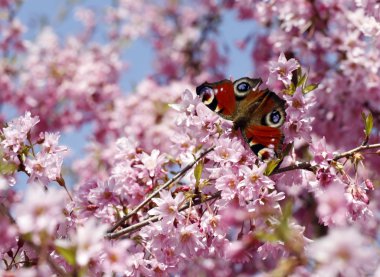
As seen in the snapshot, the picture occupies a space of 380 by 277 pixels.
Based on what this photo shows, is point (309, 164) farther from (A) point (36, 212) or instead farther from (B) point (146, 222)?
(A) point (36, 212)

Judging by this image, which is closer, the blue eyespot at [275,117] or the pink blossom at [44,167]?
the blue eyespot at [275,117]

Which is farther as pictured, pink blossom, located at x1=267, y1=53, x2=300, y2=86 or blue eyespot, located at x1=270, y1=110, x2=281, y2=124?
pink blossom, located at x1=267, y1=53, x2=300, y2=86

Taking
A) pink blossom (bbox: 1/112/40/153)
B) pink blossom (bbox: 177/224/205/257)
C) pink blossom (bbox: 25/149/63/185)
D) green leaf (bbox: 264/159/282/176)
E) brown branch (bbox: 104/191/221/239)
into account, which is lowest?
pink blossom (bbox: 177/224/205/257)

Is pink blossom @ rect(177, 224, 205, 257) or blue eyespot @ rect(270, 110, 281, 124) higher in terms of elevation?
blue eyespot @ rect(270, 110, 281, 124)

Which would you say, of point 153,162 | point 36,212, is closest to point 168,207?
point 153,162

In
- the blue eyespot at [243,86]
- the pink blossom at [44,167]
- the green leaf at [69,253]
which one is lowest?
the pink blossom at [44,167]

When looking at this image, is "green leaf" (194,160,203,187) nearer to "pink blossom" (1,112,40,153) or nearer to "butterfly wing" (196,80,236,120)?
"butterfly wing" (196,80,236,120)

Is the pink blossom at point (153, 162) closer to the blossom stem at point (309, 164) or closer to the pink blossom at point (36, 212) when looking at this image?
the blossom stem at point (309, 164)

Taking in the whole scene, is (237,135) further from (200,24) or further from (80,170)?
(200,24)

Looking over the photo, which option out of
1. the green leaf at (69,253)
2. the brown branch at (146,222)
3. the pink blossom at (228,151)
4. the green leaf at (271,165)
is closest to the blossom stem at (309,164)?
the green leaf at (271,165)

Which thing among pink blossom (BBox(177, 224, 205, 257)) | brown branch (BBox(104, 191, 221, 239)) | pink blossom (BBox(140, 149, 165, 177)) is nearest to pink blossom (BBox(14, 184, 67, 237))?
brown branch (BBox(104, 191, 221, 239))
